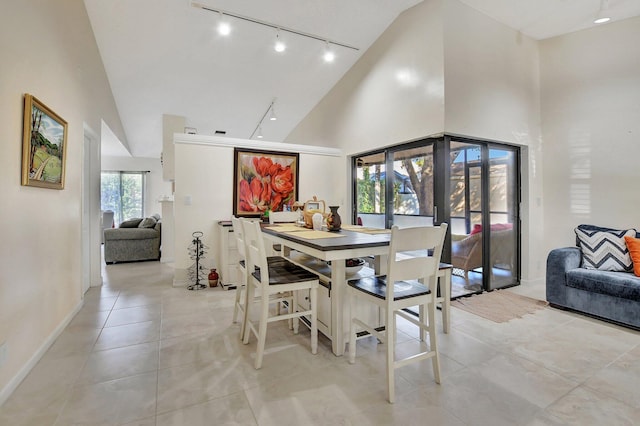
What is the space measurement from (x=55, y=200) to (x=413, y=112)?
12.2 ft

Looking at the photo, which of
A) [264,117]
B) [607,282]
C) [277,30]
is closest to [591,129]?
[607,282]

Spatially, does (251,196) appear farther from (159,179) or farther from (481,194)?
(159,179)

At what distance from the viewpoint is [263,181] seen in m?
4.59

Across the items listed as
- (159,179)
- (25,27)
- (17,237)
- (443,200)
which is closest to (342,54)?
(443,200)

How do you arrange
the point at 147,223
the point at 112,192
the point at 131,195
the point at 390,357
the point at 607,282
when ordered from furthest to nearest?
the point at 131,195 → the point at 112,192 → the point at 147,223 → the point at 607,282 → the point at 390,357

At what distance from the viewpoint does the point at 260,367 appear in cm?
203

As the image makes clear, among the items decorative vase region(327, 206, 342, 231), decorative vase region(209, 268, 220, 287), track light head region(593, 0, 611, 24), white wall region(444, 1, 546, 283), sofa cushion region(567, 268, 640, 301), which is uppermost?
track light head region(593, 0, 611, 24)

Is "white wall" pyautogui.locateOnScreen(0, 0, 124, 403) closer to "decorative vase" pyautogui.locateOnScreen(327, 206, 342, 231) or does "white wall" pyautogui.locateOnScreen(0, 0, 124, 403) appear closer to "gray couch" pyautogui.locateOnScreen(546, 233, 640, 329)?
"decorative vase" pyautogui.locateOnScreen(327, 206, 342, 231)

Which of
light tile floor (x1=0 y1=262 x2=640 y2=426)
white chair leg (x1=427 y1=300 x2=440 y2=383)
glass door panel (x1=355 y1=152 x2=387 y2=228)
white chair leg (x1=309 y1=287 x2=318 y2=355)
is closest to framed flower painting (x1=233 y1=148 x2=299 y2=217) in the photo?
glass door panel (x1=355 y1=152 x2=387 y2=228)

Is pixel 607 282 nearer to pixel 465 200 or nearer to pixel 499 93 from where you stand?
pixel 465 200

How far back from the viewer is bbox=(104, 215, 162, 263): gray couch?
5473 millimetres

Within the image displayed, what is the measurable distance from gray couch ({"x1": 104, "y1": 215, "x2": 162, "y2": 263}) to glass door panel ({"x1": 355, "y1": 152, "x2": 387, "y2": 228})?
12.9 feet

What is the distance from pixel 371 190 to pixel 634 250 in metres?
2.91

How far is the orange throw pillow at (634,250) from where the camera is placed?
280cm
